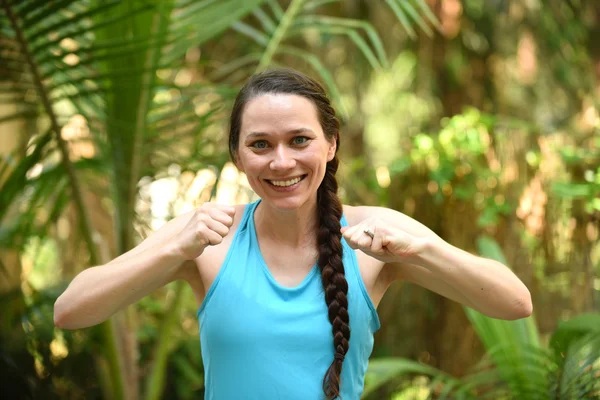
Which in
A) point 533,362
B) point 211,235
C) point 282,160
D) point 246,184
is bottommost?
point 533,362

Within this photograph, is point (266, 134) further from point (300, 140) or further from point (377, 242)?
point (377, 242)

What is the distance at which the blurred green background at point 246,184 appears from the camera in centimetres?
251

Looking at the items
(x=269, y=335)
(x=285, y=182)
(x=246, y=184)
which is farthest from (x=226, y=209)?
(x=246, y=184)

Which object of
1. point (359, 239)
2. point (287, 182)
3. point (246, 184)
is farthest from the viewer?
point (246, 184)

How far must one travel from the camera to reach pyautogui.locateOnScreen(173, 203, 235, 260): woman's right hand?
140 cm

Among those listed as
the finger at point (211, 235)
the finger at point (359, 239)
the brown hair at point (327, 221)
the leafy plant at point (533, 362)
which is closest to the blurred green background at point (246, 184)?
the leafy plant at point (533, 362)

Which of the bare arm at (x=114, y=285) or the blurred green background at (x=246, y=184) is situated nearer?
the bare arm at (x=114, y=285)

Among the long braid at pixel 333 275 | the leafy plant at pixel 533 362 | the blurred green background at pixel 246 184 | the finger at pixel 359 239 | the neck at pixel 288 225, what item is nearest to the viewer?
the finger at pixel 359 239

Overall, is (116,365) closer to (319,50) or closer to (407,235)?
(407,235)

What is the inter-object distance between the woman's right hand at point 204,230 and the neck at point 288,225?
0.18m

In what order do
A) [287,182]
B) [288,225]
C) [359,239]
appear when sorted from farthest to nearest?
[288,225]
[287,182]
[359,239]

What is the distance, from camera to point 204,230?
1.40 metres

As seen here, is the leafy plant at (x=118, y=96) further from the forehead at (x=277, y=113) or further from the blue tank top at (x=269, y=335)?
the blue tank top at (x=269, y=335)

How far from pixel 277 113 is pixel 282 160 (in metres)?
0.10
